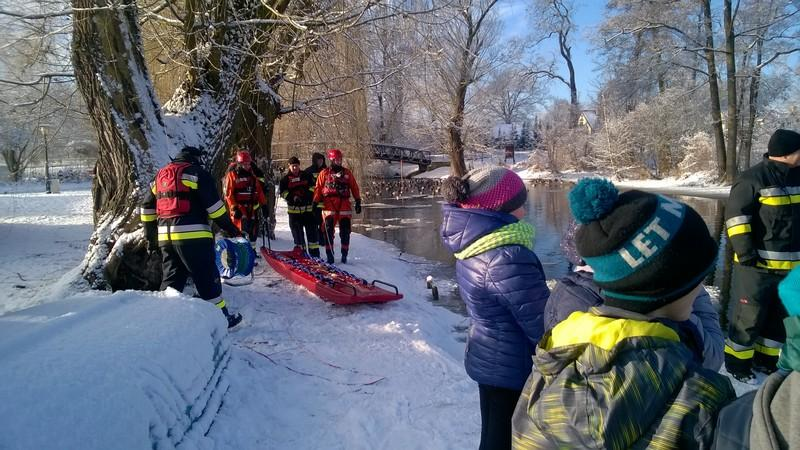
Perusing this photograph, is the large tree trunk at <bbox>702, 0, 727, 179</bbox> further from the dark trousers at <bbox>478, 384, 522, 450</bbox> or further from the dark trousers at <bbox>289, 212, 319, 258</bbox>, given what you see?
the dark trousers at <bbox>478, 384, 522, 450</bbox>

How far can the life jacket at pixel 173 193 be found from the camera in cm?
474

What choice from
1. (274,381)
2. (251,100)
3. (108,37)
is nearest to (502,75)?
(251,100)

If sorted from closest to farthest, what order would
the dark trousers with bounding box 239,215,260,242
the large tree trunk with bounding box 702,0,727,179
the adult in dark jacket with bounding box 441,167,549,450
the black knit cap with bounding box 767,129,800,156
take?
the adult in dark jacket with bounding box 441,167,549,450 → the black knit cap with bounding box 767,129,800,156 → the dark trousers with bounding box 239,215,260,242 → the large tree trunk with bounding box 702,0,727,179

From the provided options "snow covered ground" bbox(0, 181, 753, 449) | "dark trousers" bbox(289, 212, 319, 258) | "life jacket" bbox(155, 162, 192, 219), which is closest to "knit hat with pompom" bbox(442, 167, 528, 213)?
"snow covered ground" bbox(0, 181, 753, 449)

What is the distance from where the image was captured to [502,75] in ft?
97.3

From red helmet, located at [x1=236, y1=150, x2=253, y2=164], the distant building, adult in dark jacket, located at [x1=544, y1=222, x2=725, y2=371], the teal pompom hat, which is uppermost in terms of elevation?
the distant building

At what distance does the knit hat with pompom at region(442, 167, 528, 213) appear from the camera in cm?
239

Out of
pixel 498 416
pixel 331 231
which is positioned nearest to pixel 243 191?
pixel 331 231

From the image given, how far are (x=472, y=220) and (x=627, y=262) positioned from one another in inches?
43.5

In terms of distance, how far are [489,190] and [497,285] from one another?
0.48 m

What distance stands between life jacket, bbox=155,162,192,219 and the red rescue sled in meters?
1.89

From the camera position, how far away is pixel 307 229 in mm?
8461

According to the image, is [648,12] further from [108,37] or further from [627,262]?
[627,262]

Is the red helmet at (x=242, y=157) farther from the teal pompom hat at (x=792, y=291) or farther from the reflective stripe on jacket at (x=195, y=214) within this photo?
the teal pompom hat at (x=792, y=291)
